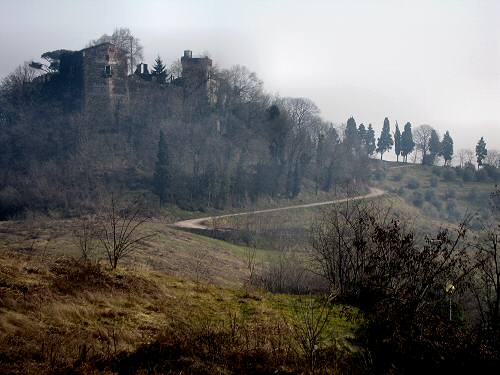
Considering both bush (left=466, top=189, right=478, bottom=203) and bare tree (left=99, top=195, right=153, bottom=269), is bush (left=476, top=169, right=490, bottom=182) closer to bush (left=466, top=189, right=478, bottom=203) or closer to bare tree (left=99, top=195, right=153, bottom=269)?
bush (left=466, top=189, right=478, bottom=203)

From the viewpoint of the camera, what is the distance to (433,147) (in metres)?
84.1

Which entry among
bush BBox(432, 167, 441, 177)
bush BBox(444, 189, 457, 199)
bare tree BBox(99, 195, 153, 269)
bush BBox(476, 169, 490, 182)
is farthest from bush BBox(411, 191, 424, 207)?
bare tree BBox(99, 195, 153, 269)

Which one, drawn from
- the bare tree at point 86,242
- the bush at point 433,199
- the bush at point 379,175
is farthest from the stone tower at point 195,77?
the bush at point 433,199

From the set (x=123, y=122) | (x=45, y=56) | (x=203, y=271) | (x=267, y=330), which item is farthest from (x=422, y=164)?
(x=267, y=330)

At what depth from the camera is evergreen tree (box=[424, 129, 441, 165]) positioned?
3302 inches

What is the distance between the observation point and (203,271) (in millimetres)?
22797

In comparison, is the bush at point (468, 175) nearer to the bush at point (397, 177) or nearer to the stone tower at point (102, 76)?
the bush at point (397, 177)

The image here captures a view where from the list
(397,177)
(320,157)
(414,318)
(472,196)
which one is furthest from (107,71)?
(472,196)

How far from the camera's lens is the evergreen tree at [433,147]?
8388cm

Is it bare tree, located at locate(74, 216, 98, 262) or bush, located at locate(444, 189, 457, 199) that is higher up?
bare tree, located at locate(74, 216, 98, 262)

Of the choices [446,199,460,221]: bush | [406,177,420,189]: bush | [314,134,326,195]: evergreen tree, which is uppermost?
[314,134,326,195]: evergreen tree

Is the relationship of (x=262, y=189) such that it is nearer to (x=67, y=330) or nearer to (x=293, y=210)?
(x=293, y=210)

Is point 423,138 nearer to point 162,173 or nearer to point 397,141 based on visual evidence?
point 397,141

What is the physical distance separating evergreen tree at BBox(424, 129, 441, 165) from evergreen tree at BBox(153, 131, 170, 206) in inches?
→ 2168
